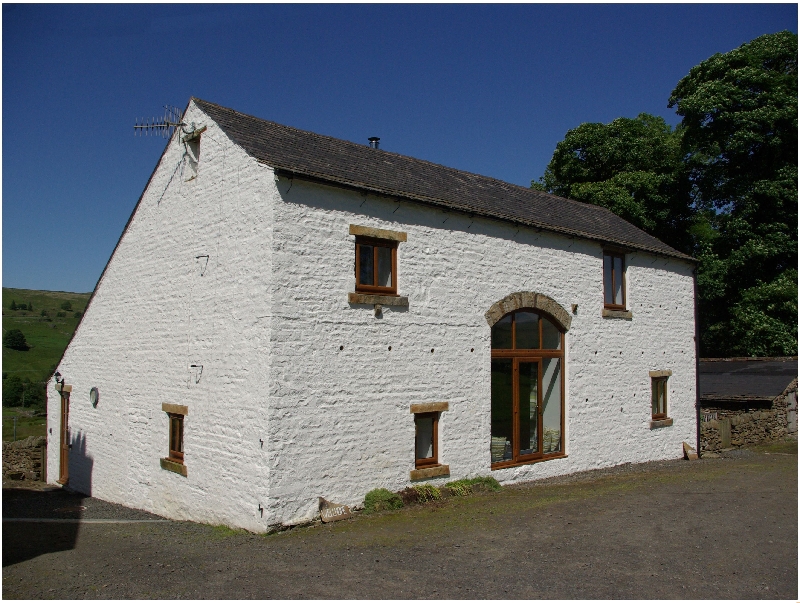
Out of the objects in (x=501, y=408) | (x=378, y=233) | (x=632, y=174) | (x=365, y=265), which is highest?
(x=632, y=174)

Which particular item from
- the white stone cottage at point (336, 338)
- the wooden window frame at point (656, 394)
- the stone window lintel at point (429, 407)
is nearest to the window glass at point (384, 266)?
the white stone cottage at point (336, 338)

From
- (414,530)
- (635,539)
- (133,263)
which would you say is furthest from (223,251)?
(635,539)

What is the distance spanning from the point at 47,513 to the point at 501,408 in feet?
29.7

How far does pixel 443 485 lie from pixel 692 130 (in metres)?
21.8

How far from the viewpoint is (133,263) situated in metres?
13.7

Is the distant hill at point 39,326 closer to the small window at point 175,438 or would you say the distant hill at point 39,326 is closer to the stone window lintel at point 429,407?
the small window at point 175,438

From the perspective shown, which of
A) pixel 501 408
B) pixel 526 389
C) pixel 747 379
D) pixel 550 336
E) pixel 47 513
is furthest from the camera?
pixel 747 379

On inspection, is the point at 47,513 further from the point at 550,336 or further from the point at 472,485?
the point at 550,336

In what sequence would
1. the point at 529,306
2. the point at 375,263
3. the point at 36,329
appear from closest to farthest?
the point at 375,263, the point at 529,306, the point at 36,329

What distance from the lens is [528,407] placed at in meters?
13.9

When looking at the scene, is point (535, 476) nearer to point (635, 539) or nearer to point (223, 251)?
point (635, 539)

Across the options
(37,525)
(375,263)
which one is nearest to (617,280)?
(375,263)

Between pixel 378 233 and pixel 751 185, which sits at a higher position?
pixel 751 185

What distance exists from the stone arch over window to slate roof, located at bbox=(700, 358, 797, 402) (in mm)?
10198
